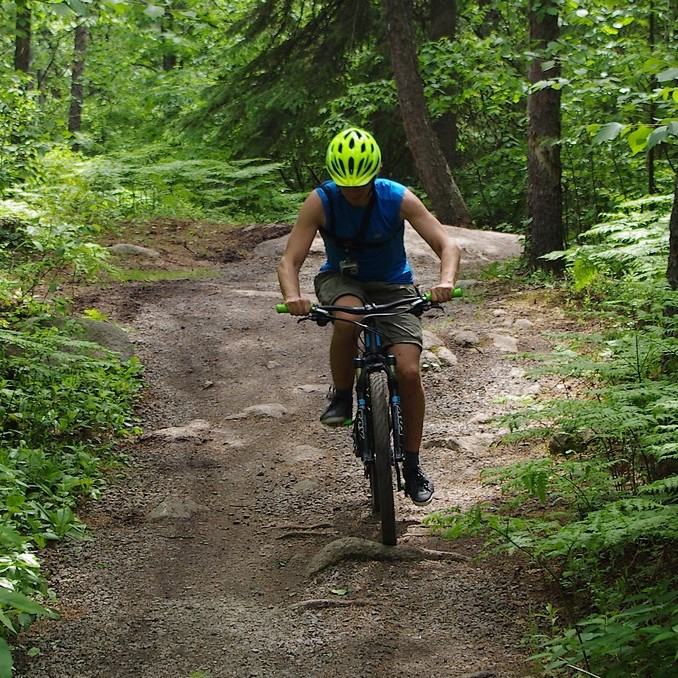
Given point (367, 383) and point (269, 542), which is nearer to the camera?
point (367, 383)

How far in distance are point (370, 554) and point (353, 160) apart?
2.26 m

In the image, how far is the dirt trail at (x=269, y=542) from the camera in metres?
3.90

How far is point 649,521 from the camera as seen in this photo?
131 inches

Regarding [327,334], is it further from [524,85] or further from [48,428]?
[524,85]

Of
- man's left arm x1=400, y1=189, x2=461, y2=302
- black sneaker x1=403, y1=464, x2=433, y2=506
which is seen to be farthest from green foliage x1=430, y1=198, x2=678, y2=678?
man's left arm x1=400, y1=189, x2=461, y2=302

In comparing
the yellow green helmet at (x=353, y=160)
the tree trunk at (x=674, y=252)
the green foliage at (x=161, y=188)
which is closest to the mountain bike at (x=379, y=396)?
the yellow green helmet at (x=353, y=160)

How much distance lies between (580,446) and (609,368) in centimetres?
110

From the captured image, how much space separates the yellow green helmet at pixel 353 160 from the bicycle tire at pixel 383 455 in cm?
120

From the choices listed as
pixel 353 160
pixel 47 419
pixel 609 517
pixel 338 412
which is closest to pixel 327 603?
pixel 338 412

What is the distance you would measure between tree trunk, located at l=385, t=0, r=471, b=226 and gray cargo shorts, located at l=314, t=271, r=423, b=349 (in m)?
10.6

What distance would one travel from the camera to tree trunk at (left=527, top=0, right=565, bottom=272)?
10.7m

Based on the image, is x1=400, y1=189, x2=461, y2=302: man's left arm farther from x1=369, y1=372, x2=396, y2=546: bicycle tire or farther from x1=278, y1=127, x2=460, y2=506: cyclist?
x1=369, y1=372, x2=396, y2=546: bicycle tire

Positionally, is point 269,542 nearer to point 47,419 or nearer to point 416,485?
point 416,485

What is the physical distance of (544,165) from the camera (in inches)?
431
